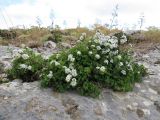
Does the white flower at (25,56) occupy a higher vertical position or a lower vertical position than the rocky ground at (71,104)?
higher

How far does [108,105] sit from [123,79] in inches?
22.6

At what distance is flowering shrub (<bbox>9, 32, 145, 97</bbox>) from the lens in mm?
6289

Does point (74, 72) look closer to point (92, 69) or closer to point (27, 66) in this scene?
point (92, 69)

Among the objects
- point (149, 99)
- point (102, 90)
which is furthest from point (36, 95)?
point (149, 99)

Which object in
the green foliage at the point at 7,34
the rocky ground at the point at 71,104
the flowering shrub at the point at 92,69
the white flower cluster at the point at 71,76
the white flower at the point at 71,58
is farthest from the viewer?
the green foliage at the point at 7,34

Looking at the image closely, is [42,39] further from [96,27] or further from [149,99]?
[149,99]

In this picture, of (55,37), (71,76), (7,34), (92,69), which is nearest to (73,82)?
(71,76)

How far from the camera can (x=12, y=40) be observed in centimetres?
1220

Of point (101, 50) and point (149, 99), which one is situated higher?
point (101, 50)

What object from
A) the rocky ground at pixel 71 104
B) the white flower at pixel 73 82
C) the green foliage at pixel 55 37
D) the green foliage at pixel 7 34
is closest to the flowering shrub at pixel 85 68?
the white flower at pixel 73 82

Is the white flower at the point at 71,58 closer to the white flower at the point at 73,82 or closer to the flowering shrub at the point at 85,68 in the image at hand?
the flowering shrub at the point at 85,68

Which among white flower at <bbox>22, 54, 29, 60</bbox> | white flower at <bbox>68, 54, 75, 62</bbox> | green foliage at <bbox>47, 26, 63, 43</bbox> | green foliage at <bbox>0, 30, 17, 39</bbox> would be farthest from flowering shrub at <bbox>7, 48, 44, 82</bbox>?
green foliage at <bbox>0, 30, 17, 39</bbox>

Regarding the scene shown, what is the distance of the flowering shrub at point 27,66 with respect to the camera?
6.70 metres

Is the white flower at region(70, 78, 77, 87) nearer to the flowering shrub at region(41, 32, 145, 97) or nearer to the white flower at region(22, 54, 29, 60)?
the flowering shrub at region(41, 32, 145, 97)
